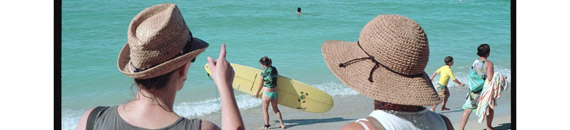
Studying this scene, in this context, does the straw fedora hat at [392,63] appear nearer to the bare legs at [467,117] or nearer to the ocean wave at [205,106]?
the bare legs at [467,117]

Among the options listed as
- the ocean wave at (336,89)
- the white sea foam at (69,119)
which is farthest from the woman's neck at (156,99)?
the ocean wave at (336,89)

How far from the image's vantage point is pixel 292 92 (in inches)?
289

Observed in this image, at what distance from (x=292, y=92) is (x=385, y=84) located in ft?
17.8

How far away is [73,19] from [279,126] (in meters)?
12.5

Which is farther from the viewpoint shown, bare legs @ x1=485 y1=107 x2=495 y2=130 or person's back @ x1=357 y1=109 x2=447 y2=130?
bare legs @ x1=485 y1=107 x2=495 y2=130

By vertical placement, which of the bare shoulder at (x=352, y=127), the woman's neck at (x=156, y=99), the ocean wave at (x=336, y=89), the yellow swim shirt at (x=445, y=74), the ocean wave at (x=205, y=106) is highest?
the woman's neck at (x=156, y=99)

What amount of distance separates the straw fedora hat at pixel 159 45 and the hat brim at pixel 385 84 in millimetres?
528

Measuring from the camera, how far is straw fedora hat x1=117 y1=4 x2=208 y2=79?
179 cm

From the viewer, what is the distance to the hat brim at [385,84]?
6.25ft

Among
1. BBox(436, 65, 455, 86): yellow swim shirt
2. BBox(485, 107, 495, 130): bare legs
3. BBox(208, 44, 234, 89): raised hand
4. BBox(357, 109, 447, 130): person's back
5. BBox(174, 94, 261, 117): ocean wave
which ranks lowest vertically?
BBox(174, 94, 261, 117): ocean wave

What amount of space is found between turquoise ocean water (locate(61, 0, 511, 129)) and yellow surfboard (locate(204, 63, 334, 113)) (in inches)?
43.0

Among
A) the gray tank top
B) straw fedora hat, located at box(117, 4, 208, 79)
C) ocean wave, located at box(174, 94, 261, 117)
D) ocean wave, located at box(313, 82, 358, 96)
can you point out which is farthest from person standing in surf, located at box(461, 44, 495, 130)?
the gray tank top

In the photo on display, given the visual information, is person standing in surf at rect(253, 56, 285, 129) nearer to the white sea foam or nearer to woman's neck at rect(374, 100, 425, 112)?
the white sea foam
